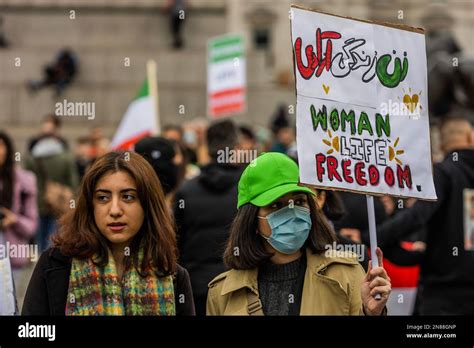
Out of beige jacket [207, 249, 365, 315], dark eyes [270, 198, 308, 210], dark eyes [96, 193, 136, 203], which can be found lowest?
beige jacket [207, 249, 365, 315]

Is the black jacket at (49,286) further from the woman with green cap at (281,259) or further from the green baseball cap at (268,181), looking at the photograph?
the green baseball cap at (268,181)

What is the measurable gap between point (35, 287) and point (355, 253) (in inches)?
62.3

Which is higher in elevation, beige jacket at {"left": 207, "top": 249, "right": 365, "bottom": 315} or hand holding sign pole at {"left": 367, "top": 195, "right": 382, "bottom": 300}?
hand holding sign pole at {"left": 367, "top": 195, "right": 382, "bottom": 300}

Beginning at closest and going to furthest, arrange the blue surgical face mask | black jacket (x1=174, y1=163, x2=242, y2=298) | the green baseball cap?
the blue surgical face mask
the green baseball cap
black jacket (x1=174, y1=163, x2=242, y2=298)

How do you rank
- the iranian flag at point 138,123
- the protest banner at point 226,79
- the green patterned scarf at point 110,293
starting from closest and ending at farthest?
the green patterned scarf at point 110,293, the iranian flag at point 138,123, the protest banner at point 226,79

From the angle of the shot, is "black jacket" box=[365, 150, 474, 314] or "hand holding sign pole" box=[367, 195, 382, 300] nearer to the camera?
"hand holding sign pole" box=[367, 195, 382, 300]

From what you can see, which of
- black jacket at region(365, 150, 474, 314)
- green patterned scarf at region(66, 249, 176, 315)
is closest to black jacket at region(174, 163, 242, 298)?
black jacket at region(365, 150, 474, 314)

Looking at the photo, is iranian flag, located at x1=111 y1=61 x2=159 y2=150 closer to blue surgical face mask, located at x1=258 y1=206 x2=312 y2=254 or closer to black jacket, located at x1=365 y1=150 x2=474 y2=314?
black jacket, located at x1=365 y1=150 x2=474 y2=314

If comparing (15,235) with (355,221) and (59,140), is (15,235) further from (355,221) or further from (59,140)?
(59,140)

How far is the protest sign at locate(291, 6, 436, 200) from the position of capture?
5.29m

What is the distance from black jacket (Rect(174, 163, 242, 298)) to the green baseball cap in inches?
88.0

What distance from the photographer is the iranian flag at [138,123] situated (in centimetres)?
1195

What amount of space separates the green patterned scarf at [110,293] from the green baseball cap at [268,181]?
0.64 metres

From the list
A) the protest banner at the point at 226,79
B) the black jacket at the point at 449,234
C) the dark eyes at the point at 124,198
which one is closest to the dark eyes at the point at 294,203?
the dark eyes at the point at 124,198
